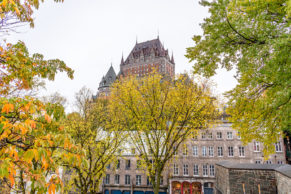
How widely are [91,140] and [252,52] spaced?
38.5ft

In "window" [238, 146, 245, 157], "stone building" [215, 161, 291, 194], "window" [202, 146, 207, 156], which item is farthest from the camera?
"window" [202, 146, 207, 156]

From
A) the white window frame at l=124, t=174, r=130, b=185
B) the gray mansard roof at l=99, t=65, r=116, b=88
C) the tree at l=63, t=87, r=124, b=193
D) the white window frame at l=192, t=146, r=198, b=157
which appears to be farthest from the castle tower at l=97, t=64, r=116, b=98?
the tree at l=63, t=87, r=124, b=193

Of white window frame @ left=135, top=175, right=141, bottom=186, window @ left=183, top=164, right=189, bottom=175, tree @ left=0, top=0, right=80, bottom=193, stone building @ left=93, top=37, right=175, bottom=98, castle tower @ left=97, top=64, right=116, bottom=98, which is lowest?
white window frame @ left=135, top=175, right=141, bottom=186

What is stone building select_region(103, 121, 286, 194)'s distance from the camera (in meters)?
31.7

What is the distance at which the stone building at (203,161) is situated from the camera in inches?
1248

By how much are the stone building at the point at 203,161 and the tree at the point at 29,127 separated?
2906 centimetres

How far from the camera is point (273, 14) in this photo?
7621mm

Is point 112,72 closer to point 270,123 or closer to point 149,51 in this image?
point 149,51

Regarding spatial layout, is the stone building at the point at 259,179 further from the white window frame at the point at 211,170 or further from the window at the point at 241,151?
the window at the point at 241,151

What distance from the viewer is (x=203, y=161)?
107ft

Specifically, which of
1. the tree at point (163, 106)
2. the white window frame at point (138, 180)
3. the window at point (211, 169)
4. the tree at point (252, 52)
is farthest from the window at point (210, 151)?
the tree at point (252, 52)

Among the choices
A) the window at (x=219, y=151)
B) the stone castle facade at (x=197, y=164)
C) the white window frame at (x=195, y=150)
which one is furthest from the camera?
the white window frame at (x=195, y=150)

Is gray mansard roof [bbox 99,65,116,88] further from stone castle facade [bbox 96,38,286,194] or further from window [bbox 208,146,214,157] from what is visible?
window [bbox 208,146,214,157]

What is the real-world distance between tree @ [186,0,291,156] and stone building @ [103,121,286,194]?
888 inches
